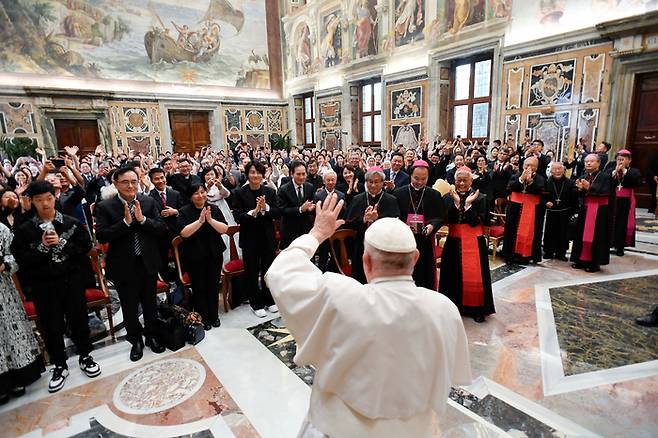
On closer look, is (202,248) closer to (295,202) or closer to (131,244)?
(131,244)

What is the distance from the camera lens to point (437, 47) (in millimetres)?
12539

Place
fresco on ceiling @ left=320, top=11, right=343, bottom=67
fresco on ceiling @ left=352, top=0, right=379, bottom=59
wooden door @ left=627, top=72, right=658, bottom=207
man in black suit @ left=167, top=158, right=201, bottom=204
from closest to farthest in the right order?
man in black suit @ left=167, top=158, right=201, bottom=204 < wooden door @ left=627, top=72, right=658, bottom=207 < fresco on ceiling @ left=352, top=0, right=379, bottom=59 < fresco on ceiling @ left=320, top=11, right=343, bottom=67

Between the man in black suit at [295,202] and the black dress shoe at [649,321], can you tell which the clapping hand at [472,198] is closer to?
the man in black suit at [295,202]

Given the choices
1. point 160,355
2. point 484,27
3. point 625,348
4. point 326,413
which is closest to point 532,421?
point 625,348

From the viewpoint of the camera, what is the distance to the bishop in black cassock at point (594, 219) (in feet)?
18.5

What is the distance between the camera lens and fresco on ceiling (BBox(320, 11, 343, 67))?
1650 centimetres

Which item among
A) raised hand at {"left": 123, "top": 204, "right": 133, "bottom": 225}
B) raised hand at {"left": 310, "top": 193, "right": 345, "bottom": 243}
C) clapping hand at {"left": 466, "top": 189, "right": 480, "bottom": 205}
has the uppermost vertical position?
raised hand at {"left": 310, "top": 193, "right": 345, "bottom": 243}

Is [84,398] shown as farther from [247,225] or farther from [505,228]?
[505,228]

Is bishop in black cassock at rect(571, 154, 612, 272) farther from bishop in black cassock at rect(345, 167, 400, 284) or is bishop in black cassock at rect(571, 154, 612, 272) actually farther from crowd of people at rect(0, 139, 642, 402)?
bishop in black cassock at rect(345, 167, 400, 284)

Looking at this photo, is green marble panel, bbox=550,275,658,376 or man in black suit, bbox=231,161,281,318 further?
man in black suit, bbox=231,161,281,318

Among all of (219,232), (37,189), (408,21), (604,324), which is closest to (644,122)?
(604,324)

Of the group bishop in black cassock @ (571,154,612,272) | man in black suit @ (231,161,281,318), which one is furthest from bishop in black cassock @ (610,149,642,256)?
man in black suit @ (231,161,281,318)

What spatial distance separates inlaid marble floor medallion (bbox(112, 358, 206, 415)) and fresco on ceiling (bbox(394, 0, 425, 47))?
13200mm

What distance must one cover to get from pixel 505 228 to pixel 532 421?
13.2ft
